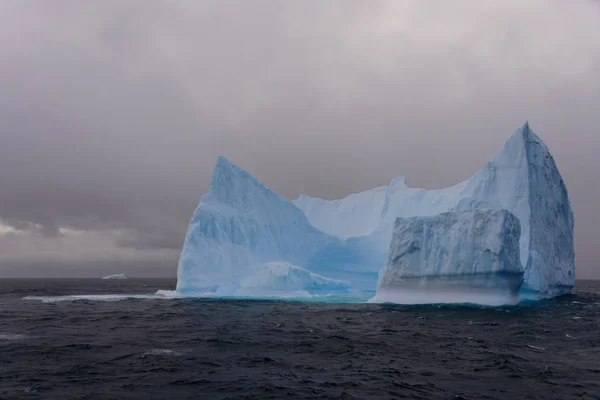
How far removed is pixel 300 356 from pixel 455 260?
15836 millimetres

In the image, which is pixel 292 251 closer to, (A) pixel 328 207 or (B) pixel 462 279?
(A) pixel 328 207

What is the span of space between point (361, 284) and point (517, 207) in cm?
1390

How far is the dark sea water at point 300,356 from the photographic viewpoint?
9273 millimetres

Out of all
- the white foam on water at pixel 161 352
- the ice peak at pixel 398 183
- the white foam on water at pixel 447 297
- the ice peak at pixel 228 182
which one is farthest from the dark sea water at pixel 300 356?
the ice peak at pixel 398 183

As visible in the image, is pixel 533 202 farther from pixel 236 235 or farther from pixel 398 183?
pixel 236 235

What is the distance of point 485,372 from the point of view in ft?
35.3

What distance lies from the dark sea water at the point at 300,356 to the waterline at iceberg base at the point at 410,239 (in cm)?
494

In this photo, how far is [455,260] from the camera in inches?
1014

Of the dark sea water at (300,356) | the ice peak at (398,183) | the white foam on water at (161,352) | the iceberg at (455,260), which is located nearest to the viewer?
the dark sea water at (300,356)

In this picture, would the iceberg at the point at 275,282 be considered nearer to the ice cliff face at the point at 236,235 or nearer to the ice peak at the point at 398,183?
the ice cliff face at the point at 236,235

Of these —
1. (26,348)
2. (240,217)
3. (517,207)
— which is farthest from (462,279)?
(26,348)

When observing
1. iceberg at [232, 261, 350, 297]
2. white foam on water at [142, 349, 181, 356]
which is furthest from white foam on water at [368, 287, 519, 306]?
white foam on water at [142, 349, 181, 356]

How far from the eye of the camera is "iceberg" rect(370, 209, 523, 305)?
24.7 meters

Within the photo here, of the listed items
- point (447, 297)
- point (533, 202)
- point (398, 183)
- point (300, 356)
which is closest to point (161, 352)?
point (300, 356)
